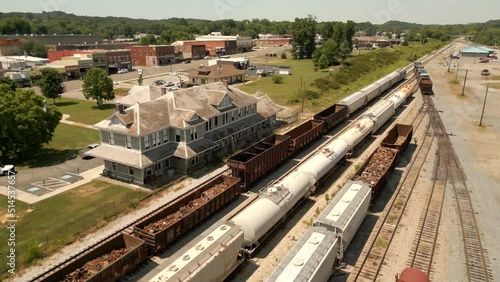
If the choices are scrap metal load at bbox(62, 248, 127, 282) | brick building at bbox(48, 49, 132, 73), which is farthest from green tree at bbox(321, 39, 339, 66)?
scrap metal load at bbox(62, 248, 127, 282)

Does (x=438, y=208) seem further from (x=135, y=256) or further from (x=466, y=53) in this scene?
(x=466, y=53)

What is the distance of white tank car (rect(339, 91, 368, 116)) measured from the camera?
62375 mm

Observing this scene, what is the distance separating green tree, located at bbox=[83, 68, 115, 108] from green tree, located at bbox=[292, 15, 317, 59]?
107m

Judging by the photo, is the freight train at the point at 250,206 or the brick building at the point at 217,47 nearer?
the freight train at the point at 250,206

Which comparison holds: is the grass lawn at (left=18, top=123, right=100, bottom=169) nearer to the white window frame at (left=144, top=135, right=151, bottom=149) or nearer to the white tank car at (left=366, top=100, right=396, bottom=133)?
the white window frame at (left=144, top=135, right=151, bottom=149)

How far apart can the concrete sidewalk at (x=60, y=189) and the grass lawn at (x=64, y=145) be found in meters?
6.27

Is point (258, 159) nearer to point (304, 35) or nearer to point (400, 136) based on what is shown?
point (400, 136)

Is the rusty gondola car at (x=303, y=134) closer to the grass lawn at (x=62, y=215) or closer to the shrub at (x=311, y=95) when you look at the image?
the grass lawn at (x=62, y=215)

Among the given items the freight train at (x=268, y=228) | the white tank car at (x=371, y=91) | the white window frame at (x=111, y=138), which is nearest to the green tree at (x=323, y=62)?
the white tank car at (x=371, y=91)

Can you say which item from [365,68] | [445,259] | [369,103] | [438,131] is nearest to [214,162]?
[445,259]

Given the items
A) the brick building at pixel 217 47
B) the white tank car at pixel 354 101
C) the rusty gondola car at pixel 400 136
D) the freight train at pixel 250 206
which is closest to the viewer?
the freight train at pixel 250 206

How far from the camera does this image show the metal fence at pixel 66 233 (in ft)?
85.2

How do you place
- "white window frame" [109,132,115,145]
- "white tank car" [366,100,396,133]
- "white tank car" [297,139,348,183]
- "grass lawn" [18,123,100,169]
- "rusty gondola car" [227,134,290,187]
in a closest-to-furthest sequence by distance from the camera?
"white tank car" [297,139,348,183] → "rusty gondola car" [227,134,290,187] → "white window frame" [109,132,115,145] → "grass lawn" [18,123,100,169] → "white tank car" [366,100,396,133]

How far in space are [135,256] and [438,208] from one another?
27.4 meters
